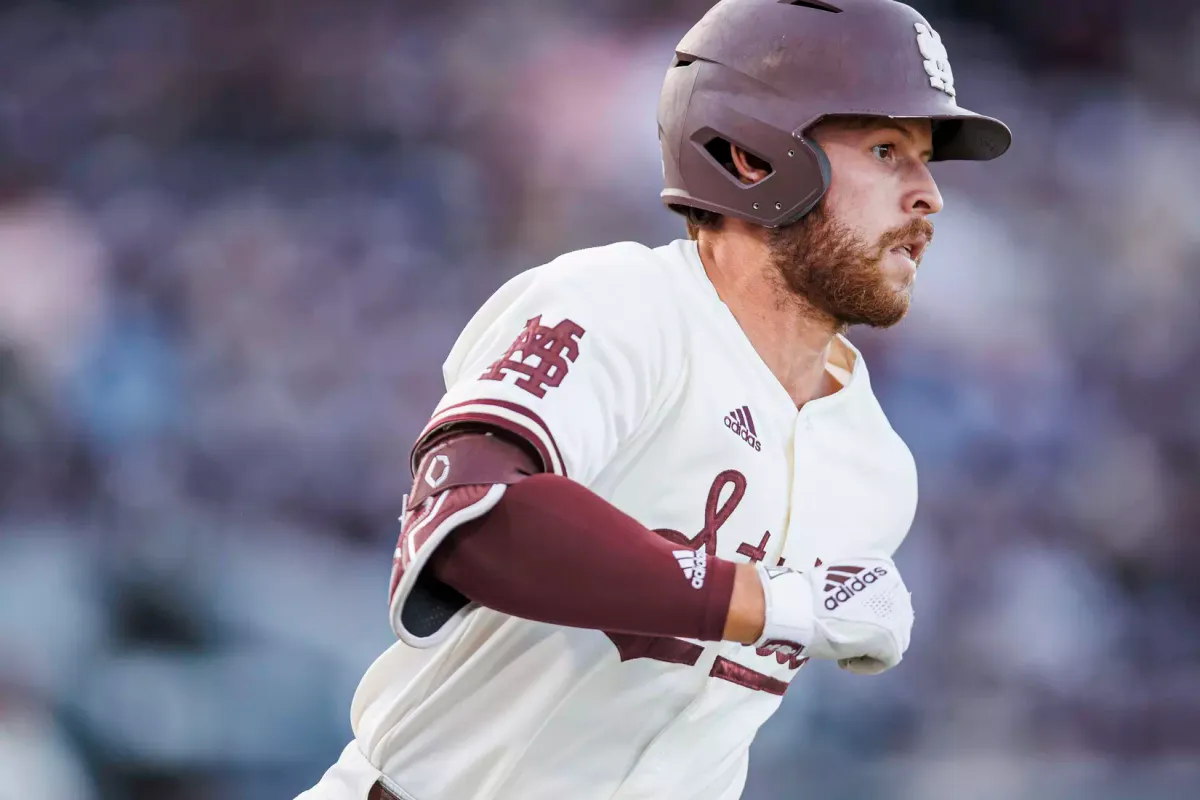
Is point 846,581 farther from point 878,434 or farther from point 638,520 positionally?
point 878,434

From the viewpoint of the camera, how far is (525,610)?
1607mm

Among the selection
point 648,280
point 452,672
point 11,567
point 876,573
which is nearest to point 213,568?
point 11,567

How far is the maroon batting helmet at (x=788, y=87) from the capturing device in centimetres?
218

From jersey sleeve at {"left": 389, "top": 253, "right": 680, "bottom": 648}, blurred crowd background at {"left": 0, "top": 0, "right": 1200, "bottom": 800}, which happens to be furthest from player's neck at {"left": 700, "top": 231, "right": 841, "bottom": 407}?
blurred crowd background at {"left": 0, "top": 0, "right": 1200, "bottom": 800}

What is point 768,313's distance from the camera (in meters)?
2.28

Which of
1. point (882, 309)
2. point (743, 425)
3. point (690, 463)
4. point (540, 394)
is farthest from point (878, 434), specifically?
point (540, 394)

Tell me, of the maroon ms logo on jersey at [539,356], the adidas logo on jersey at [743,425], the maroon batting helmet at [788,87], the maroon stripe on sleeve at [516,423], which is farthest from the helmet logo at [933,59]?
the maroon stripe on sleeve at [516,423]

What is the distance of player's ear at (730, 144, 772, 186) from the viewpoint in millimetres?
2287

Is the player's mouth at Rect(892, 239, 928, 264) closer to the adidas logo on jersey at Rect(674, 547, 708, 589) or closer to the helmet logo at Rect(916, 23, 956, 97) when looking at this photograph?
the helmet logo at Rect(916, 23, 956, 97)

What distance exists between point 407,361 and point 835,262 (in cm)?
264

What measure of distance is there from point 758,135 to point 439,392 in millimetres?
2669

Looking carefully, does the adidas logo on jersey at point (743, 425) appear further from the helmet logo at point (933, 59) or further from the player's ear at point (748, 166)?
the helmet logo at point (933, 59)

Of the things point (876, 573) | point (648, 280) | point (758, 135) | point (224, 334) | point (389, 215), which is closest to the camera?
point (876, 573)

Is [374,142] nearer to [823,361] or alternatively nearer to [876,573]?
[823,361]
